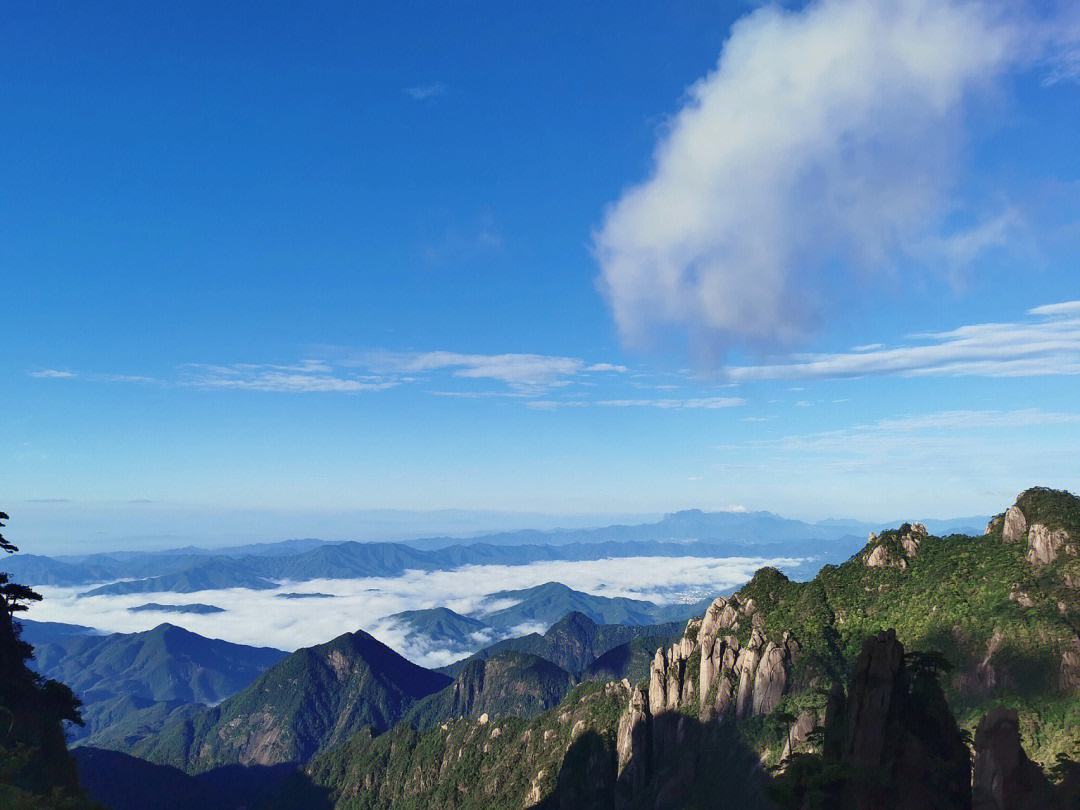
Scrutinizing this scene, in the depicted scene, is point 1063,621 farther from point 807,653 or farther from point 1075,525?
point 807,653

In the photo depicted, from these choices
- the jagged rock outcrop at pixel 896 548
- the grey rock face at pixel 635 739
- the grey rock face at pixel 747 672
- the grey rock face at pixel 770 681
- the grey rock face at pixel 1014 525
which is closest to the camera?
the grey rock face at pixel 1014 525

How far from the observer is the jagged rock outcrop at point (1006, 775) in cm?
3984

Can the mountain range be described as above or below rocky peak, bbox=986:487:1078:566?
below

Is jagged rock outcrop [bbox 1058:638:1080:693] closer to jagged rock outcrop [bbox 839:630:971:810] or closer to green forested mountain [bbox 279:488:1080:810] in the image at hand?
green forested mountain [bbox 279:488:1080:810]

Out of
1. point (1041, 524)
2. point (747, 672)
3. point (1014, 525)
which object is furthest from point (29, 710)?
point (1014, 525)

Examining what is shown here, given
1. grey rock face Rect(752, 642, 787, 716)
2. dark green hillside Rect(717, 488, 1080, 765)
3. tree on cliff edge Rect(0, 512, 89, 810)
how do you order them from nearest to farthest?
tree on cliff edge Rect(0, 512, 89, 810) → dark green hillside Rect(717, 488, 1080, 765) → grey rock face Rect(752, 642, 787, 716)

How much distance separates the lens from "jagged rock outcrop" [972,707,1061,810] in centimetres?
3984

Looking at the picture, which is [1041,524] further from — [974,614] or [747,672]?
[747,672]

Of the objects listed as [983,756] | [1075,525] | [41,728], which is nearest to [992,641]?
[1075,525]

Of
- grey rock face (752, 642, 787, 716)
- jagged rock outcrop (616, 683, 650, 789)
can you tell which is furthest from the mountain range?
jagged rock outcrop (616, 683, 650, 789)

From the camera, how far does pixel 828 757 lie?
52188 mm

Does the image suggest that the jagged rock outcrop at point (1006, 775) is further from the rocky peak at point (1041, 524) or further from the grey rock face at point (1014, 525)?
the grey rock face at point (1014, 525)

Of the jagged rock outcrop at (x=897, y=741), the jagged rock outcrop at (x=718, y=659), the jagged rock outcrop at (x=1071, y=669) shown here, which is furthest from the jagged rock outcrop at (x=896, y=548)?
the jagged rock outcrop at (x=897, y=741)

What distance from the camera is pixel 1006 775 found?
40.2 metres
